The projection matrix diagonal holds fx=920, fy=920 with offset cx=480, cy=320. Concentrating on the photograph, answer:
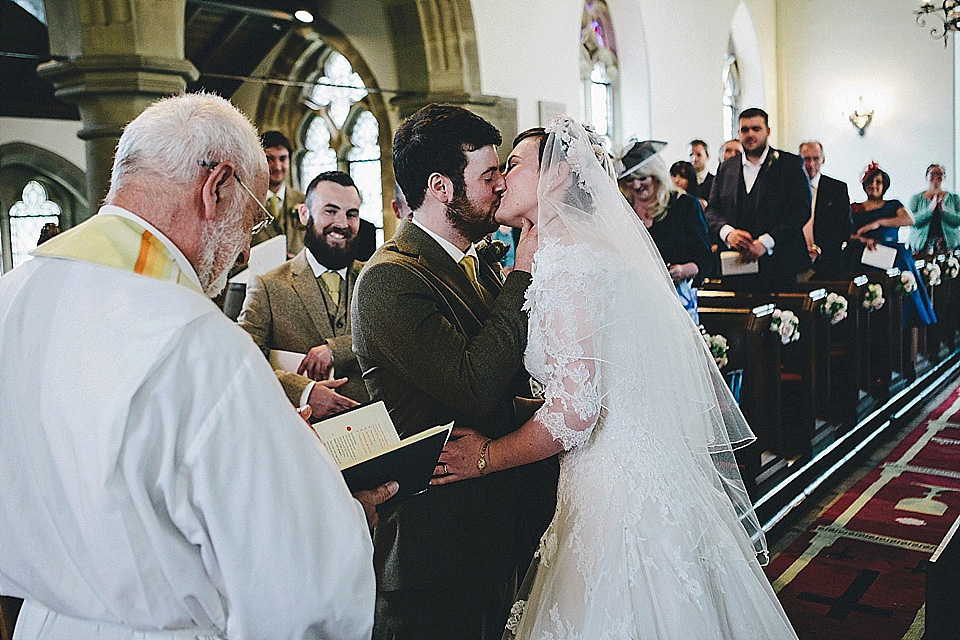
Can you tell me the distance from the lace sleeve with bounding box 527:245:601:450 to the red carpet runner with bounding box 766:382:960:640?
1.68 metres

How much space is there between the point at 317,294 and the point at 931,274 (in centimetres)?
653

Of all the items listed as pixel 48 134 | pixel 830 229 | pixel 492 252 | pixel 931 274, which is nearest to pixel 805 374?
pixel 830 229

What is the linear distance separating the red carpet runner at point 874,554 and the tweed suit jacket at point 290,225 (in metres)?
2.97

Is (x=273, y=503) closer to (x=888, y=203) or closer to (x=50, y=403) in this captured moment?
(x=50, y=403)

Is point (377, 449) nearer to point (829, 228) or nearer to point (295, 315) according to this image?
point (295, 315)

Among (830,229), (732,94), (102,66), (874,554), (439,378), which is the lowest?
(874,554)

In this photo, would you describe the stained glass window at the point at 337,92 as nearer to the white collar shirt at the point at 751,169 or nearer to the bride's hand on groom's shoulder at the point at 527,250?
the white collar shirt at the point at 751,169

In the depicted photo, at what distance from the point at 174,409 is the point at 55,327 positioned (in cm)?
23

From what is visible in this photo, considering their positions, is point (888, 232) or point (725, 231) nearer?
point (725, 231)

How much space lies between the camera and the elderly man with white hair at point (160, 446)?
129 cm

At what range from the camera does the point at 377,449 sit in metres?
1.80

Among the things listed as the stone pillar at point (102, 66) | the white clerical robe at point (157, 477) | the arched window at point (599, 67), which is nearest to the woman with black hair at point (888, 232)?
the arched window at point (599, 67)

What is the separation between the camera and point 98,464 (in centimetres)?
128

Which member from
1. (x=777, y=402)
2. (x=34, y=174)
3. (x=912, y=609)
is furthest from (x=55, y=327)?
(x=34, y=174)
